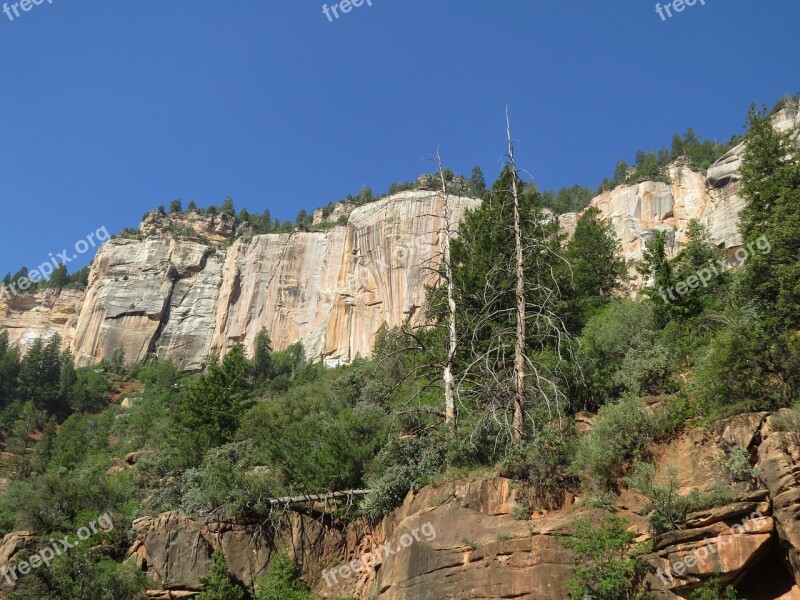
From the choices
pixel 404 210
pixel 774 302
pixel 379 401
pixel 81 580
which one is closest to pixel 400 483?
pixel 81 580

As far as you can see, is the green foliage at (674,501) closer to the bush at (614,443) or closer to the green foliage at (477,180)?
the bush at (614,443)

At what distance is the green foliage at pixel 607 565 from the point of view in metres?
8.95

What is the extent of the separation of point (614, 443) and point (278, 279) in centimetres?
7816

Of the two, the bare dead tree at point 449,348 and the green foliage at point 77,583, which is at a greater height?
the bare dead tree at point 449,348

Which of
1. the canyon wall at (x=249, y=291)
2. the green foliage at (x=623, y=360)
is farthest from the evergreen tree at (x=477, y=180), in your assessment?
the green foliage at (x=623, y=360)

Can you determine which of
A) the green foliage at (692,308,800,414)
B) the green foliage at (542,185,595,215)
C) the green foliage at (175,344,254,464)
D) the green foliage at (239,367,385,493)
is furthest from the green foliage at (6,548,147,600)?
the green foliage at (542,185,595,215)

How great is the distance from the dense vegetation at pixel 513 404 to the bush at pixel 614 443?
3 centimetres

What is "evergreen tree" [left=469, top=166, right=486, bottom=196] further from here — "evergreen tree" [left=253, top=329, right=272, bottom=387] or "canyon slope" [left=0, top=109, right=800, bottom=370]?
"evergreen tree" [left=253, top=329, right=272, bottom=387]

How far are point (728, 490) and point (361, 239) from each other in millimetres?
70915

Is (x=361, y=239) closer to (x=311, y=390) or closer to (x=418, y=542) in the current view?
(x=311, y=390)

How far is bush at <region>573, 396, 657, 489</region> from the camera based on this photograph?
11.1 meters

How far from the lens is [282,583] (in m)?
14.6

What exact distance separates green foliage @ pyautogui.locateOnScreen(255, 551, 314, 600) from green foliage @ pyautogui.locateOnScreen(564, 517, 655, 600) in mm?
7242

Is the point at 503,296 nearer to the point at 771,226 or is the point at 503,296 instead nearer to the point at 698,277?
the point at 771,226
